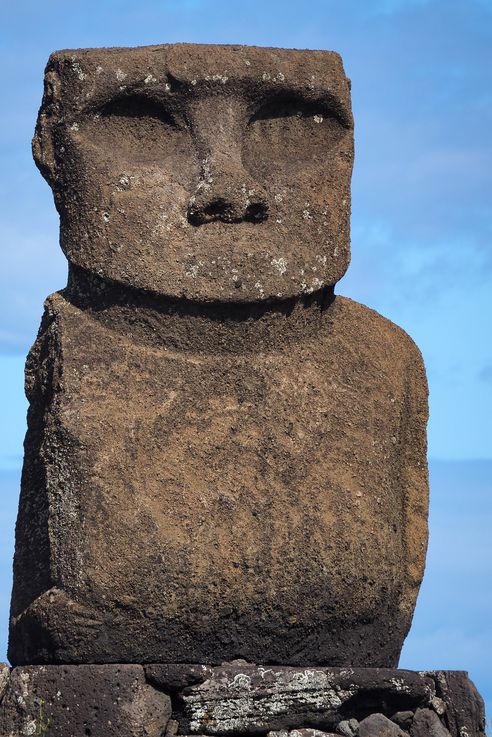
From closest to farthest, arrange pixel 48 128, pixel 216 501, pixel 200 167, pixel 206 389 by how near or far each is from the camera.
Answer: pixel 216 501 → pixel 206 389 → pixel 200 167 → pixel 48 128

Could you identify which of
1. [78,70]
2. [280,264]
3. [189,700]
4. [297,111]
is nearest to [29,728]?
[189,700]

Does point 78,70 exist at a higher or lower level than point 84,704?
higher

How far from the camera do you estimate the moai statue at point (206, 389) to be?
7594 mm

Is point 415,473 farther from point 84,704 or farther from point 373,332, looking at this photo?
point 84,704

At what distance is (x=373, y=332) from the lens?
8.63 m

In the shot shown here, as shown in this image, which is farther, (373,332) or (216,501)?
(373,332)

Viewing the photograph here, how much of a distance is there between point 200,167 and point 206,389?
1025 millimetres

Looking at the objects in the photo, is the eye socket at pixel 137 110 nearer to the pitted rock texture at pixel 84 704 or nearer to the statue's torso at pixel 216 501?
the statue's torso at pixel 216 501

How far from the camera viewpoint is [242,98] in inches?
326

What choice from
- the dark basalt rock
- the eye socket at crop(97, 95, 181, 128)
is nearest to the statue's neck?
the eye socket at crop(97, 95, 181, 128)

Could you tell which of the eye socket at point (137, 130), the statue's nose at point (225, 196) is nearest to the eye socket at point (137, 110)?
the eye socket at point (137, 130)

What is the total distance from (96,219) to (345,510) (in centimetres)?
169

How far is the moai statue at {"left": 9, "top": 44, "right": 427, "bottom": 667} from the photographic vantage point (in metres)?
7.59

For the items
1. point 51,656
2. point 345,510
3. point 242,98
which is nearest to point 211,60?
point 242,98
